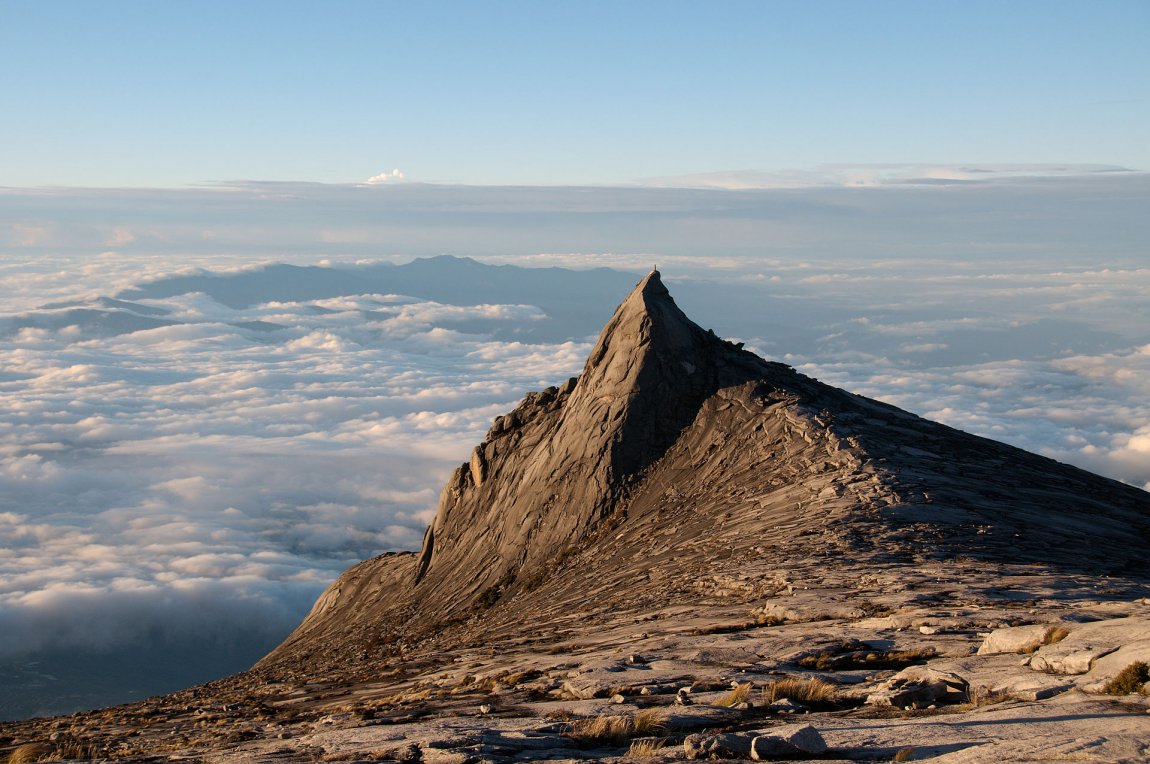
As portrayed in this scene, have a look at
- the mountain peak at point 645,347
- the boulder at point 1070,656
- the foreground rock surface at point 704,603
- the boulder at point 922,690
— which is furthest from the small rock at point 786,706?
the mountain peak at point 645,347

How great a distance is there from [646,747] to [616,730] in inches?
59.3

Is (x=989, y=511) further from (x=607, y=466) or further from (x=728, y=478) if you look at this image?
(x=607, y=466)

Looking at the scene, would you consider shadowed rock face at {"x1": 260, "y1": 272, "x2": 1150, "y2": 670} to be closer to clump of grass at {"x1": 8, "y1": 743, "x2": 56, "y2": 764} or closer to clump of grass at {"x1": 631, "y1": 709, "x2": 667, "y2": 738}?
clump of grass at {"x1": 8, "y1": 743, "x2": 56, "y2": 764}

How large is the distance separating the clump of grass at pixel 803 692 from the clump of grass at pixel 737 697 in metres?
0.30

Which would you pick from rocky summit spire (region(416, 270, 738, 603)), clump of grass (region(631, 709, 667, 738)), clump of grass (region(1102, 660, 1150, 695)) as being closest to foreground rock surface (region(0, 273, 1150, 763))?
→ clump of grass (region(631, 709, 667, 738))

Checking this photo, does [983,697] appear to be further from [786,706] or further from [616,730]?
[616,730]

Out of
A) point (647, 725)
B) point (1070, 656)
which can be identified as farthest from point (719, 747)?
point (1070, 656)

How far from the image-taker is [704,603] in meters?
30.0

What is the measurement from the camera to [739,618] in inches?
1057

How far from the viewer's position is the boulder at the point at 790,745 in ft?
43.1

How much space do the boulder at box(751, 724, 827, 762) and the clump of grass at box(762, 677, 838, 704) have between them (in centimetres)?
398

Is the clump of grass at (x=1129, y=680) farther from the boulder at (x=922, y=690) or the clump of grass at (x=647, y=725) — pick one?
the clump of grass at (x=647, y=725)

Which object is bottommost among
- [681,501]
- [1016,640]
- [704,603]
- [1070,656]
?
[704,603]

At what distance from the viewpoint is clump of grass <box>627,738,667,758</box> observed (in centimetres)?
1422
